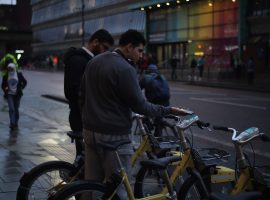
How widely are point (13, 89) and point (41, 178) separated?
26.3 ft

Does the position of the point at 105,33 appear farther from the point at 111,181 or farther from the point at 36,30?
the point at 36,30

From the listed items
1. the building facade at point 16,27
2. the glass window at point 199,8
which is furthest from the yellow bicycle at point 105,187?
the building facade at point 16,27

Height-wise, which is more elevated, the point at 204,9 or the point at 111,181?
the point at 204,9

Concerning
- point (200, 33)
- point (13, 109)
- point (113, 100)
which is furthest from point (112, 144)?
point (200, 33)

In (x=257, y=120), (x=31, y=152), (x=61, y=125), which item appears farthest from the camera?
(x=257, y=120)

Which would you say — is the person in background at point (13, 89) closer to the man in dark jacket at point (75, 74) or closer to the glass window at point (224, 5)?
the man in dark jacket at point (75, 74)

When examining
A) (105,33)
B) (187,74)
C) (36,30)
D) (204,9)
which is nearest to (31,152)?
(105,33)

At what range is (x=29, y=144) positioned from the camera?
1061cm

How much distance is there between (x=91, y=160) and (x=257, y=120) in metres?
11.4

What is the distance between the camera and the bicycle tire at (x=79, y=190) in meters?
4.32

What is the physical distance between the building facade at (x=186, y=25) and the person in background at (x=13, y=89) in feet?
91.7

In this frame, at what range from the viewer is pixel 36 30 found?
358 feet

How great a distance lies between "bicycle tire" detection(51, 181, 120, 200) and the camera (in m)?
4.32

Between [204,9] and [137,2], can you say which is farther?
[137,2]
